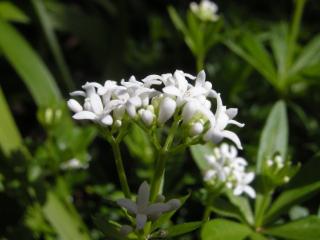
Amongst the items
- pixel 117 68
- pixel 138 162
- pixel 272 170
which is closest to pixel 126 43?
pixel 117 68

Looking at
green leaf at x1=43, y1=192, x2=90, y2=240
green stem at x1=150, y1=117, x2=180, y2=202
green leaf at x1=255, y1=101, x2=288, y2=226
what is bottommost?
green stem at x1=150, y1=117, x2=180, y2=202

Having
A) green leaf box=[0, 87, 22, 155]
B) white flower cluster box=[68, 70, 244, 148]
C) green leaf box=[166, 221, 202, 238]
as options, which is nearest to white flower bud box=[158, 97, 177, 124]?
white flower cluster box=[68, 70, 244, 148]

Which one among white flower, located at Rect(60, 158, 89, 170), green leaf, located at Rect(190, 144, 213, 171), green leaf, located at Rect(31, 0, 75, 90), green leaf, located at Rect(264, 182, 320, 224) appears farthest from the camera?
green leaf, located at Rect(31, 0, 75, 90)

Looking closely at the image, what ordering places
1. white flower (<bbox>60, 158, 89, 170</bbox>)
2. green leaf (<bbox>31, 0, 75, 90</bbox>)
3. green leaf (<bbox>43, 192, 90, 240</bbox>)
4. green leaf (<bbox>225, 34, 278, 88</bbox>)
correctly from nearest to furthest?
green leaf (<bbox>43, 192, 90, 240</bbox>), white flower (<bbox>60, 158, 89, 170</bbox>), green leaf (<bbox>225, 34, 278, 88</bbox>), green leaf (<bbox>31, 0, 75, 90</bbox>)

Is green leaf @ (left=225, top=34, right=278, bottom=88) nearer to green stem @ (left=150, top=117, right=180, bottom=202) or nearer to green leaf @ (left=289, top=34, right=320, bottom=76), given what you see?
green leaf @ (left=289, top=34, right=320, bottom=76)

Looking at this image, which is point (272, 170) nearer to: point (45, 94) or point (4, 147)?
point (4, 147)

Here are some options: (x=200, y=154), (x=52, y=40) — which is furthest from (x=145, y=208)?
(x=52, y=40)

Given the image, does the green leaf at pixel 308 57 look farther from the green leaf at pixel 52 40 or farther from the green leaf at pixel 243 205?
the green leaf at pixel 52 40
